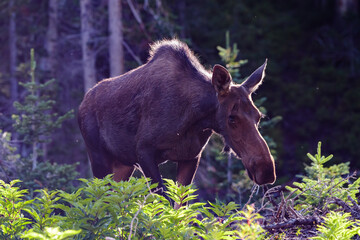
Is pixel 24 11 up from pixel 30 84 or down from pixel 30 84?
up

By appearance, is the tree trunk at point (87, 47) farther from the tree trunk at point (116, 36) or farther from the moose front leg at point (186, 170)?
the moose front leg at point (186, 170)

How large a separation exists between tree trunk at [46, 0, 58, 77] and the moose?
11080mm

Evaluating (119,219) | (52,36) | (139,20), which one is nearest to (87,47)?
(139,20)

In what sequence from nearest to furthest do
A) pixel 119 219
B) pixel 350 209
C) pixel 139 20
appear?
pixel 119 219 → pixel 350 209 → pixel 139 20

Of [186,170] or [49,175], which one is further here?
[49,175]

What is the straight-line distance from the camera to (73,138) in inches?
689

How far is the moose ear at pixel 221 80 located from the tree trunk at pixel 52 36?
12.7m

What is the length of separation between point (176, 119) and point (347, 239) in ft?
10.0

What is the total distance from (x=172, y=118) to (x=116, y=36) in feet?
27.1

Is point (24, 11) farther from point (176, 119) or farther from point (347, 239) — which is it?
point (347, 239)

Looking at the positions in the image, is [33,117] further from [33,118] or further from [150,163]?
[150,163]

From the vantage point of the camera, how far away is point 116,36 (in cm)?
1445

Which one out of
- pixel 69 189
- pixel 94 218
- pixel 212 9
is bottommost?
pixel 69 189

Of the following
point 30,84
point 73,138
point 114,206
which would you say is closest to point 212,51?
point 73,138
